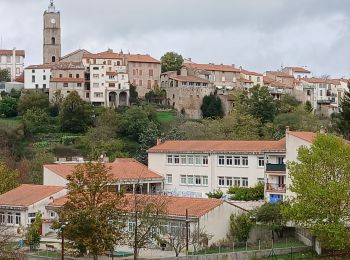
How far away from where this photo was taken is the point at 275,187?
163ft

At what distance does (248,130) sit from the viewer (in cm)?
8438

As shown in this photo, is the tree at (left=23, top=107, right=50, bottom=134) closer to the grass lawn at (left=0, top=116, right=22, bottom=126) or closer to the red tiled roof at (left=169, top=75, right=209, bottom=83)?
the grass lawn at (left=0, top=116, right=22, bottom=126)

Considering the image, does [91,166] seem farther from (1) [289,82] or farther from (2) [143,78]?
(1) [289,82]

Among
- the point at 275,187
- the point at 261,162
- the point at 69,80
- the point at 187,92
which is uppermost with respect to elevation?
the point at 69,80

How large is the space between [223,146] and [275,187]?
6102 millimetres

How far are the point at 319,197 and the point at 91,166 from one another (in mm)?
10760

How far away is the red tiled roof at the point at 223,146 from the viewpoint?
51469 mm

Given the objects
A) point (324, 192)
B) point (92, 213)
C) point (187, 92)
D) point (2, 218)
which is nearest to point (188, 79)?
point (187, 92)

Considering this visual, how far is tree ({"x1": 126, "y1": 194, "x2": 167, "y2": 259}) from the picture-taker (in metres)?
38.6

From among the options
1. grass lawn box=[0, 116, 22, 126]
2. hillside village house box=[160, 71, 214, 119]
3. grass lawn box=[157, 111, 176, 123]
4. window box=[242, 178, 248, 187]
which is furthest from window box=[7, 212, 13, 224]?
hillside village house box=[160, 71, 214, 119]

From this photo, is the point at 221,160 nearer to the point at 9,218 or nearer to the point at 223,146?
the point at 223,146

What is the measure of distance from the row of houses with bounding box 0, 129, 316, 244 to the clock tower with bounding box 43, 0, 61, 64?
2712 inches

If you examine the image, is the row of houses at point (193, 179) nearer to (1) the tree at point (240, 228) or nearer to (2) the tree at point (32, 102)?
(1) the tree at point (240, 228)

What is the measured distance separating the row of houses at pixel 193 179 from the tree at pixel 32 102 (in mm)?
43010
